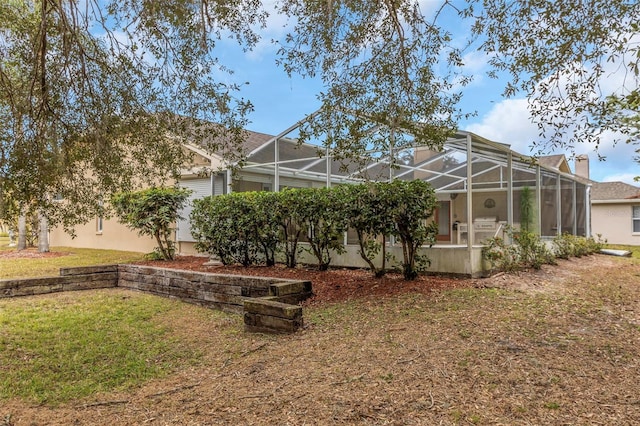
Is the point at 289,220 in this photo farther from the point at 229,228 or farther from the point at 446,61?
the point at 446,61

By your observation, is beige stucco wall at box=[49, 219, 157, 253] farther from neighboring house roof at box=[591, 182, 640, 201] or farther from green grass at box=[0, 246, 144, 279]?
neighboring house roof at box=[591, 182, 640, 201]

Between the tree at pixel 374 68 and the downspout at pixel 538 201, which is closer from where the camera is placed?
the tree at pixel 374 68

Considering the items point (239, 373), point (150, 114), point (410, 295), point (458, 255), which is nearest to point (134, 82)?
point (150, 114)

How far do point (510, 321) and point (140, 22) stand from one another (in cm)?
591

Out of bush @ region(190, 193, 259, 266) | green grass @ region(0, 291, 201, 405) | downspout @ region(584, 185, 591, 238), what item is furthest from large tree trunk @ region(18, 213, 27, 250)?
downspout @ region(584, 185, 591, 238)

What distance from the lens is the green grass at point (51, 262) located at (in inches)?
396

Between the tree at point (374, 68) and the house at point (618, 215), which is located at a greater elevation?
the tree at point (374, 68)

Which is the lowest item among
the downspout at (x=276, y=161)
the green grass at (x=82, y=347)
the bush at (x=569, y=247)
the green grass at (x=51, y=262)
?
the green grass at (x=82, y=347)

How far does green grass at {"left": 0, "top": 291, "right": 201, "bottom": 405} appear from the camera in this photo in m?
3.84

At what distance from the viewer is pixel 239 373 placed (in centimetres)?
379

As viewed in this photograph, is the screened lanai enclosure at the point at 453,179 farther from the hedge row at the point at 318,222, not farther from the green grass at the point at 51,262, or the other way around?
the green grass at the point at 51,262

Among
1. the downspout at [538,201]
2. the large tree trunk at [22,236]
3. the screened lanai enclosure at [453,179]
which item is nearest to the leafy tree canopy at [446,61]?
the screened lanai enclosure at [453,179]

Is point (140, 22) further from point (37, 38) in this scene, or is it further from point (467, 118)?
point (467, 118)

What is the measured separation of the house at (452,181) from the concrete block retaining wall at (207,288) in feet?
8.67
